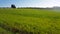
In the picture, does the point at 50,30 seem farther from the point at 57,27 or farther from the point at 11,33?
the point at 11,33

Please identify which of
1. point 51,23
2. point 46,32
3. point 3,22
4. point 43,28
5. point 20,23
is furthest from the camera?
point 3,22

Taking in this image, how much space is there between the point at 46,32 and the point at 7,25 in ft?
19.5

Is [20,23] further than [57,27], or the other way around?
[20,23]

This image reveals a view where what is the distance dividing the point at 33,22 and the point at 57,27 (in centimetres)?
348

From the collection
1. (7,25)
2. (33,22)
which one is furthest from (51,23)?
(7,25)

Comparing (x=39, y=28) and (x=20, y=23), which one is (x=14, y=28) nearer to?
(x=20, y=23)

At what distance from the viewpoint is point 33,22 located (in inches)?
773

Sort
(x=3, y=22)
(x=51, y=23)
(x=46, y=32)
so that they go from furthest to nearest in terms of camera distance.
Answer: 1. (x=3, y=22)
2. (x=51, y=23)
3. (x=46, y=32)

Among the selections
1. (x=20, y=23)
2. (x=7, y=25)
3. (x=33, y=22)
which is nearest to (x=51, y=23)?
(x=33, y=22)

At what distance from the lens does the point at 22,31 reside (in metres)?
17.6

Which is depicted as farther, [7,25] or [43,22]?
[7,25]

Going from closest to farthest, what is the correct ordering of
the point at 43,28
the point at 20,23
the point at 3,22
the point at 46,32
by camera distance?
the point at 46,32 → the point at 43,28 → the point at 20,23 → the point at 3,22

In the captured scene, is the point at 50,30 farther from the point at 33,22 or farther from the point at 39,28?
the point at 33,22

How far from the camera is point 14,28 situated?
745 inches
